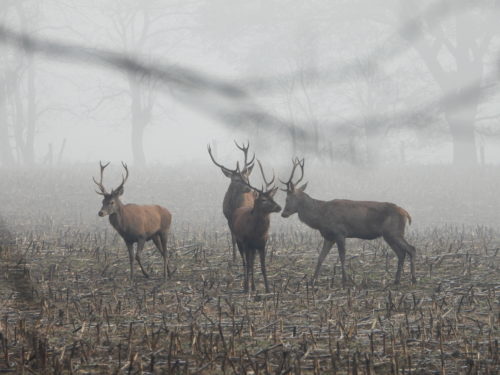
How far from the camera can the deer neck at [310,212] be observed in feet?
33.6

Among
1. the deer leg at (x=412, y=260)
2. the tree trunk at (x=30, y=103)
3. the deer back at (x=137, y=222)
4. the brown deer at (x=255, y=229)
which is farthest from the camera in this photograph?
the deer back at (x=137, y=222)

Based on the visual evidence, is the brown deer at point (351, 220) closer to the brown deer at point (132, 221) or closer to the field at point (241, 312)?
the field at point (241, 312)

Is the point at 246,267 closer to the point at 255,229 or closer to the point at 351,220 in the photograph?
the point at 255,229

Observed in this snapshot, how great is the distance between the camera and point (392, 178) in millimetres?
29562

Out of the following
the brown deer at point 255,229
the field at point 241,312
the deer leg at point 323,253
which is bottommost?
the field at point 241,312

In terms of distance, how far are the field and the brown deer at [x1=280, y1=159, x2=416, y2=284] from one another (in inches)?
19.6

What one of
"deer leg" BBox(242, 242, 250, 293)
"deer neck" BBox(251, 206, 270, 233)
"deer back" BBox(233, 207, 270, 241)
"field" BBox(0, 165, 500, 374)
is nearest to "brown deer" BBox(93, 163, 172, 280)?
"field" BBox(0, 165, 500, 374)

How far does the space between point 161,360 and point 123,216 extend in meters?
5.59

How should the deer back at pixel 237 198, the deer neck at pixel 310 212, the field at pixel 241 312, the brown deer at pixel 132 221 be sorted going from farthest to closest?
the deer back at pixel 237 198 → the deer neck at pixel 310 212 → the brown deer at pixel 132 221 → the field at pixel 241 312

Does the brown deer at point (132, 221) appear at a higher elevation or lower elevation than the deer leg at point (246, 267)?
higher

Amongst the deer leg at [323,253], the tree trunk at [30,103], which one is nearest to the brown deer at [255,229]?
the deer leg at [323,253]

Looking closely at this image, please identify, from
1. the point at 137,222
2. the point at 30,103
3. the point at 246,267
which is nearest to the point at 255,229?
the point at 246,267

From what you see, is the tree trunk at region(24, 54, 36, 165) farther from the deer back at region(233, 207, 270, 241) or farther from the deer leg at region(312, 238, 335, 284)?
the deer leg at region(312, 238, 335, 284)

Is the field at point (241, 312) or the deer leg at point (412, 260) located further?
the deer leg at point (412, 260)
